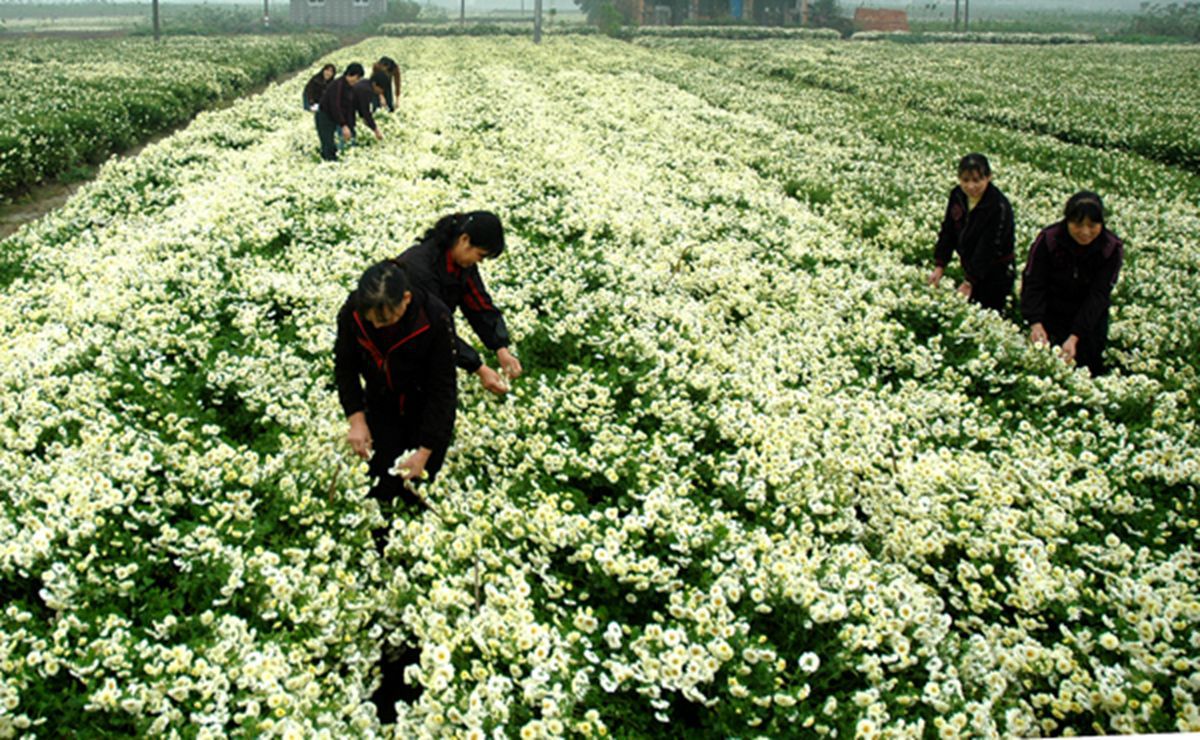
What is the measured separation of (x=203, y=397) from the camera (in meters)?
6.96

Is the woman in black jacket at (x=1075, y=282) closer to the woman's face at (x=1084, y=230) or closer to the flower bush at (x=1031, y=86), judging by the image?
the woman's face at (x=1084, y=230)

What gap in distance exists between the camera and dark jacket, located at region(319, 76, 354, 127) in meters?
17.4

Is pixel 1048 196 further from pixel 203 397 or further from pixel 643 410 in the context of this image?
pixel 203 397

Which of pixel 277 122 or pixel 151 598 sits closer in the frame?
pixel 151 598

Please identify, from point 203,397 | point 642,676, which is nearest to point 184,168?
point 203,397

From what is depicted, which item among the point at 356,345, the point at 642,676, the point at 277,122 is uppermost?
the point at 277,122

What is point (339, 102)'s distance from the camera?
1759 cm

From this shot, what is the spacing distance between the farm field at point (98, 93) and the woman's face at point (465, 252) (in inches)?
625

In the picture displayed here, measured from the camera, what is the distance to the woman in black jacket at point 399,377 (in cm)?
521

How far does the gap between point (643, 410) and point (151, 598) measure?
3863 millimetres

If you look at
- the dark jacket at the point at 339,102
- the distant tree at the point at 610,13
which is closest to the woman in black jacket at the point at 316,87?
the dark jacket at the point at 339,102

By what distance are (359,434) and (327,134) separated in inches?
559

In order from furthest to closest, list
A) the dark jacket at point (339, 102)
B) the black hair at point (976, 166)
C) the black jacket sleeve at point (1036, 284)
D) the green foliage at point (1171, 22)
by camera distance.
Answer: the green foliage at point (1171, 22) < the dark jacket at point (339, 102) < the black hair at point (976, 166) < the black jacket sleeve at point (1036, 284)

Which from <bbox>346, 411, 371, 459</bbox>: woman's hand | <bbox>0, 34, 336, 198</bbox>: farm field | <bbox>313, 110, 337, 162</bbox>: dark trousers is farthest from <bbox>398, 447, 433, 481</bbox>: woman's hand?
<bbox>0, 34, 336, 198</bbox>: farm field
